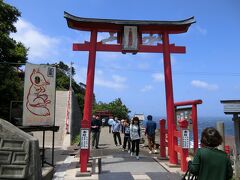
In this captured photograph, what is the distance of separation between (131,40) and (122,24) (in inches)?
25.6

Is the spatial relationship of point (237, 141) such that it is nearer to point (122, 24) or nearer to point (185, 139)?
point (185, 139)

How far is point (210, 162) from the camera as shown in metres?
4.28

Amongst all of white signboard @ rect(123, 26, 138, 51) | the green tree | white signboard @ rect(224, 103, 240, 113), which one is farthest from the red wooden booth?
the green tree

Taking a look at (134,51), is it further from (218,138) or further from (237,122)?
(218,138)

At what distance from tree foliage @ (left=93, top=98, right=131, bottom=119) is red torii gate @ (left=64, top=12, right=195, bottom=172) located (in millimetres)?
49921

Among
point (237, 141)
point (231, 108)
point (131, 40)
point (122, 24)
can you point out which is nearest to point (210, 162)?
point (231, 108)

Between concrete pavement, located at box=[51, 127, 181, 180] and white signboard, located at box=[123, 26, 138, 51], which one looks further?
white signboard, located at box=[123, 26, 138, 51]

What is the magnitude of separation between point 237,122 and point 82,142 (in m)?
4.50

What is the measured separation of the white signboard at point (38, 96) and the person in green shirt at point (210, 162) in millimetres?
7214

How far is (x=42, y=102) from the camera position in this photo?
10.9 meters

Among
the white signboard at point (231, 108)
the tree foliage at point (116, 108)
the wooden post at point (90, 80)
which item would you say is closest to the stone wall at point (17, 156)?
the white signboard at point (231, 108)

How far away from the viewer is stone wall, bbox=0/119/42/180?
21.9 ft

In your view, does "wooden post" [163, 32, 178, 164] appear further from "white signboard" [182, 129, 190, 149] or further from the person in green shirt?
the person in green shirt

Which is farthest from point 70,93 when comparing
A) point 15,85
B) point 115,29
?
point 115,29
